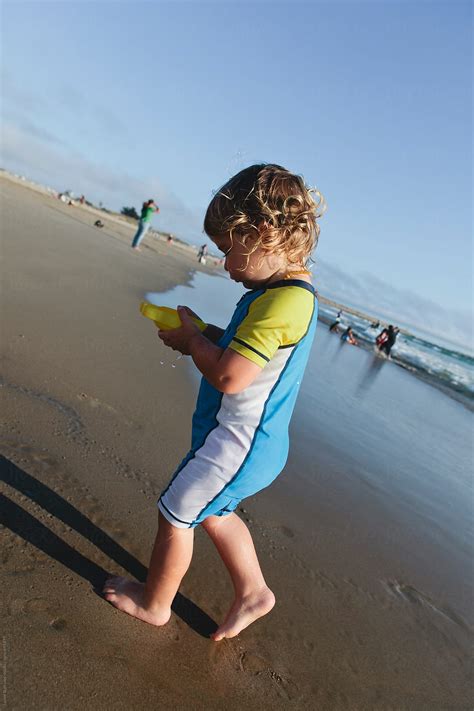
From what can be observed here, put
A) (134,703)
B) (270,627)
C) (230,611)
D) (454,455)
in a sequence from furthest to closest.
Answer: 1. (454,455)
2. (270,627)
3. (230,611)
4. (134,703)

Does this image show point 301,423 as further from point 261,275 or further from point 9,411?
point 261,275

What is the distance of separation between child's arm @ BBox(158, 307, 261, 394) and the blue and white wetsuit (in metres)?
0.06

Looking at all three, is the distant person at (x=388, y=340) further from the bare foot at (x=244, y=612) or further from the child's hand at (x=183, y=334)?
the child's hand at (x=183, y=334)

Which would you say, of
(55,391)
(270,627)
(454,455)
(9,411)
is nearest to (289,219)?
(270,627)

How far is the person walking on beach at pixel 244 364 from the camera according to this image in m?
1.66

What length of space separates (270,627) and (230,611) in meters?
0.26

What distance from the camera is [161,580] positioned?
73.2 inches

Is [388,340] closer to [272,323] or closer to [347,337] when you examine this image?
[347,337]

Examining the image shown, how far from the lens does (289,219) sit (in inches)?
68.5

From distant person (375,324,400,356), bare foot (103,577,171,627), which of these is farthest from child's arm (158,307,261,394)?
distant person (375,324,400,356)

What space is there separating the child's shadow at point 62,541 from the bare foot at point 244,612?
8 centimetres

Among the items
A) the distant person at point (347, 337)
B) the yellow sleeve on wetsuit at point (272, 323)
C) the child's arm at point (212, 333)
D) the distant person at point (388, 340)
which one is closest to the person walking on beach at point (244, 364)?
the yellow sleeve on wetsuit at point (272, 323)

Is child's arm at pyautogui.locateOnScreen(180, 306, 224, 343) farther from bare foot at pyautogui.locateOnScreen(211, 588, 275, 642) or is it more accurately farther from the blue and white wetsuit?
bare foot at pyautogui.locateOnScreen(211, 588, 275, 642)

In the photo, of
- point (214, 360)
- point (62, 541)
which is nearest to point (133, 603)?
point (62, 541)
